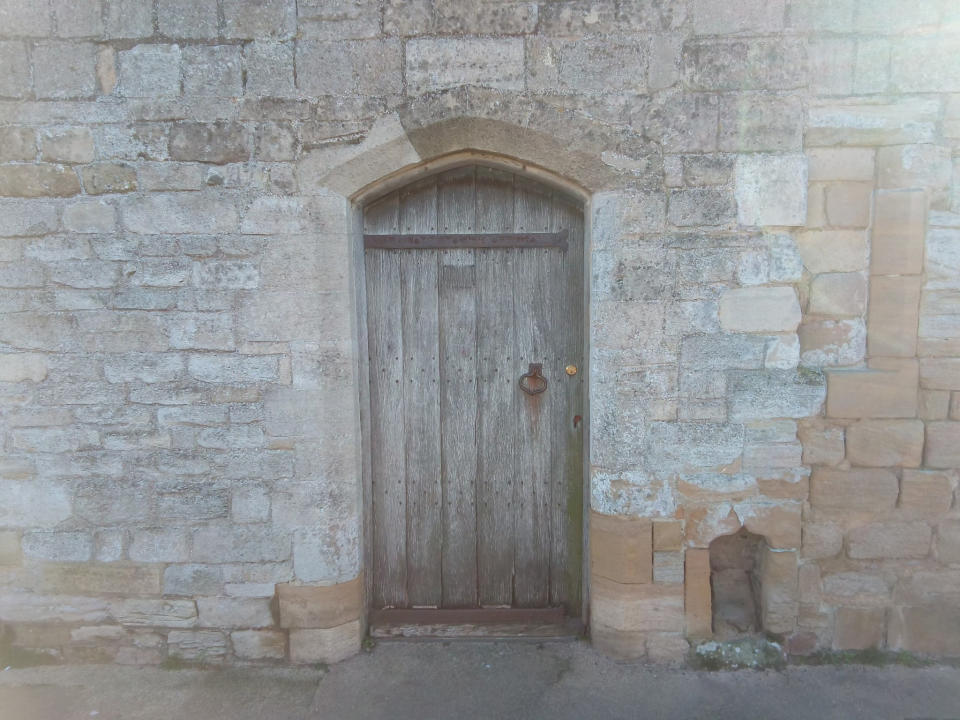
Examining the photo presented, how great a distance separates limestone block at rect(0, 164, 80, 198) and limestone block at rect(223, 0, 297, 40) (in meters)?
0.90

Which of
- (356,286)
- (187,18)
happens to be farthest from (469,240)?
(187,18)

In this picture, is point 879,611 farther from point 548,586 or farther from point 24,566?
point 24,566

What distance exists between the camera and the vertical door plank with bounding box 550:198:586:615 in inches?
110

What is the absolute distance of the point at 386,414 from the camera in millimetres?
2902

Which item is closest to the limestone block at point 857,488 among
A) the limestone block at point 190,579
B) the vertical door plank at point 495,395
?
the vertical door plank at point 495,395

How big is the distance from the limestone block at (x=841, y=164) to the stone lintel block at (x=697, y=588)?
164 cm

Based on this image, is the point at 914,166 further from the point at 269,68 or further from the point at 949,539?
the point at 269,68

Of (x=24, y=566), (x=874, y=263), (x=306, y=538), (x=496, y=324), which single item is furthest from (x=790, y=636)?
(x=24, y=566)

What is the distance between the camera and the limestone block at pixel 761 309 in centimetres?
249

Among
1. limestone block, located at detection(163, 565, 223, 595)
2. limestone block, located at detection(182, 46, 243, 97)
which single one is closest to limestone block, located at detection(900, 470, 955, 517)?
limestone block, located at detection(163, 565, 223, 595)

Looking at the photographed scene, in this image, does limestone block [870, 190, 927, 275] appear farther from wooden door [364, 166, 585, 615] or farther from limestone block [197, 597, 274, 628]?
limestone block [197, 597, 274, 628]

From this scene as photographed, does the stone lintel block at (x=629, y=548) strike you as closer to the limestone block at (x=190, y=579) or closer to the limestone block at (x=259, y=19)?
the limestone block at (x=190, y=579)

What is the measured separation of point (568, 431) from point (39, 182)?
8.37ft

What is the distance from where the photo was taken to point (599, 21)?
2.43m
